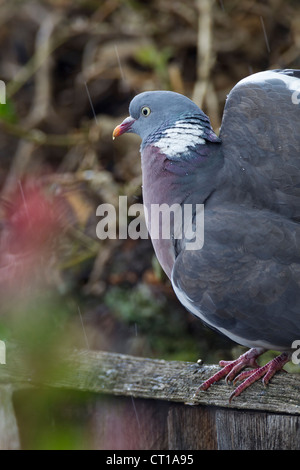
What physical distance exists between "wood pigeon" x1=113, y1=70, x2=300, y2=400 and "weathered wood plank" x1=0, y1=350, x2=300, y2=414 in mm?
49

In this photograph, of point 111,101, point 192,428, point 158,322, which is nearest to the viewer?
point 192,428

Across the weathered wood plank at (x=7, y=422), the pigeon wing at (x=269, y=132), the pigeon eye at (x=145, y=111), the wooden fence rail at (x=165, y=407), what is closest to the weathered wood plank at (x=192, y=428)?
the wooden fence rail at (x=165, y=407)

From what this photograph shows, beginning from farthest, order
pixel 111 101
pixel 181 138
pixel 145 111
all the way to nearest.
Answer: pixel 111 101 → pixel 145 111 → pixel 181 138

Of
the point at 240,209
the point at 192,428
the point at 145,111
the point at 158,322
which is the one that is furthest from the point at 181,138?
the point at 158,322

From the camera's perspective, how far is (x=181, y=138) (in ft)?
6.99

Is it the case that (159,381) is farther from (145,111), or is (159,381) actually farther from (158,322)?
(158,322)

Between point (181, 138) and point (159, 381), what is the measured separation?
761 mm

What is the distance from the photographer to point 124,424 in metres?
1.90

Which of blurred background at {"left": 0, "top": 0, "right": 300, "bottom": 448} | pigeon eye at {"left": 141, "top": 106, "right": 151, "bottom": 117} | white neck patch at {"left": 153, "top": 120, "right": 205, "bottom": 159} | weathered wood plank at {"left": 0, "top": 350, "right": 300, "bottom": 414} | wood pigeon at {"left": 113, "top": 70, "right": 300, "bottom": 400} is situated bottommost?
weathered wood plank at {"left": 0, "top": 350, "right": 300, "bottom": 414}

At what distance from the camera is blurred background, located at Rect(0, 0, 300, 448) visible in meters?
3.39

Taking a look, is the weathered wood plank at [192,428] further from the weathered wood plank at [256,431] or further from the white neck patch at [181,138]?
the white neck patch at [181,138]

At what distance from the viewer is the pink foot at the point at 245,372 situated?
1823mm

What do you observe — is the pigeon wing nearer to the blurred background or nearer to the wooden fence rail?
the wooden fence rail

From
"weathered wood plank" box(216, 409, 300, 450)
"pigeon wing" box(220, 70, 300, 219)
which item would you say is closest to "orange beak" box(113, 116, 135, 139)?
"pigeon wing" box(220, 70, 300, 219)
